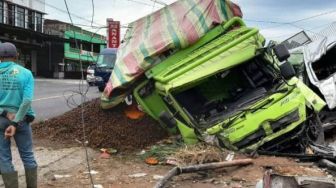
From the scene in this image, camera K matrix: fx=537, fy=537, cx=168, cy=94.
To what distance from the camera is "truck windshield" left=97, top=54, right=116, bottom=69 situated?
27.5 m

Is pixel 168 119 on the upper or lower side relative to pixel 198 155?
upper

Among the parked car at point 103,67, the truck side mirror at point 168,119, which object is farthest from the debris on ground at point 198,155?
the parked car at point 103,67

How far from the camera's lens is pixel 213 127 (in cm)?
767

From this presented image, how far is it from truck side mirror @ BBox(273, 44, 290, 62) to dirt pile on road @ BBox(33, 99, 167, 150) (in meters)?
2.35

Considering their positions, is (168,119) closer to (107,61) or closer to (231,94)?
(231,94)

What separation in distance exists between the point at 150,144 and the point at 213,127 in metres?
1.45

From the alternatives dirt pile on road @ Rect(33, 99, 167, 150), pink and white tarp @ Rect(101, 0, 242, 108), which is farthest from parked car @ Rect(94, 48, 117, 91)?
pink and white tarp @ Rect(101, 0, 242, 108)

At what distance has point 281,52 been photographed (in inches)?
317

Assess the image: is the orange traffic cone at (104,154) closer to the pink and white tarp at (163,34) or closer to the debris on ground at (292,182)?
the pink and white tarp at (163,34)

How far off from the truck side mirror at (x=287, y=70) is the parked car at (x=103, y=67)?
1874cm

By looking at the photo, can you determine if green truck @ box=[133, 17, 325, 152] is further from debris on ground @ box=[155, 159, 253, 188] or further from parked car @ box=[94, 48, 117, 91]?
parked car @ box=[94, 48, 117, 91]

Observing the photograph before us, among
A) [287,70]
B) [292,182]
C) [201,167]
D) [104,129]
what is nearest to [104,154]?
[104,129]

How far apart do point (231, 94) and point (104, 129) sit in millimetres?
2222

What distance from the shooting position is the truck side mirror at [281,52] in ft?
26.3
